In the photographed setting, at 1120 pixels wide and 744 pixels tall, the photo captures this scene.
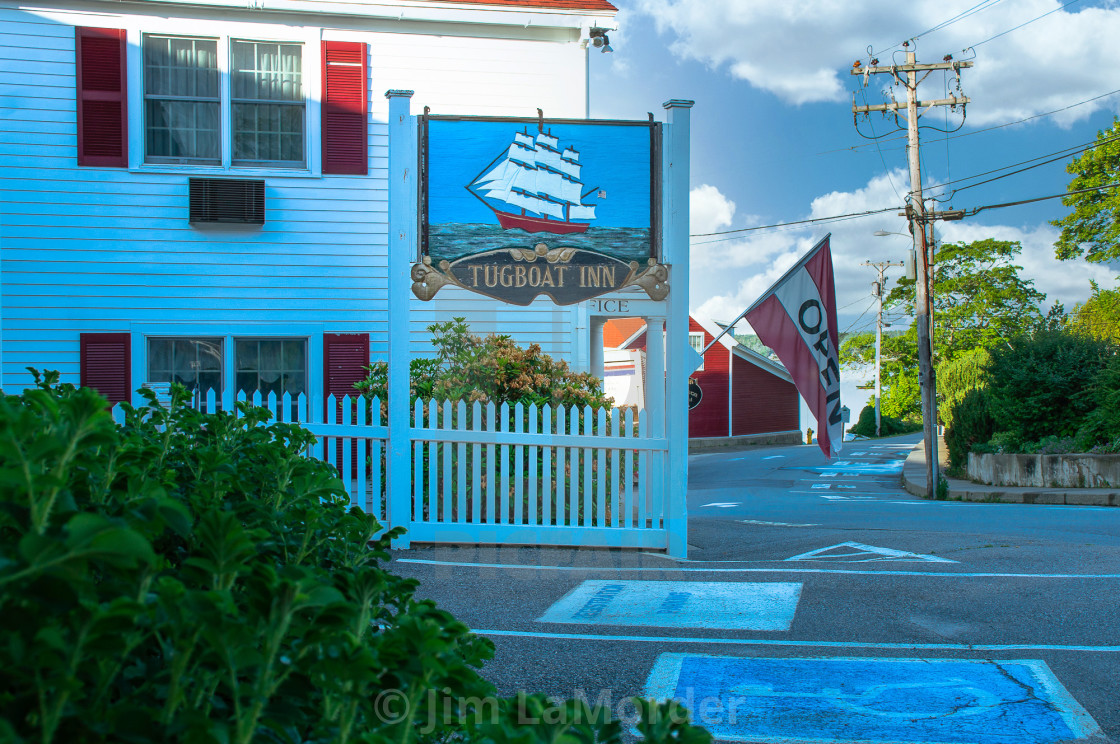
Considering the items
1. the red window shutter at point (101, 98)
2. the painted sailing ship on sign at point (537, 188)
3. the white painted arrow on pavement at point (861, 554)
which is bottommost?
the white painted arrow on pavement at point (861, 554)

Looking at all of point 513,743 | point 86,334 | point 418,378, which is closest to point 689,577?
point 418,378

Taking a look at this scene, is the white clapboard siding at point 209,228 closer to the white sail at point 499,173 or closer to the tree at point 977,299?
the white sail at point 499,173

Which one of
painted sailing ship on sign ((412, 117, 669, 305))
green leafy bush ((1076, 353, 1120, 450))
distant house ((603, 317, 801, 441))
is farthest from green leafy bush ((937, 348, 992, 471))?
distant house ((603, 317, 801, 441))

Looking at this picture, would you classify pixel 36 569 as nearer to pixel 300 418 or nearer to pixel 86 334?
pixel 300 418

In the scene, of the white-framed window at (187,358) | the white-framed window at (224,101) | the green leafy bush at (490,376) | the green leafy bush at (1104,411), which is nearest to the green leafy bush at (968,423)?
the green leafy bush at (1104,411)

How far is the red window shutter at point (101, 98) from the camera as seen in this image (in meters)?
10.4

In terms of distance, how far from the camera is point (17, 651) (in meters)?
0.80

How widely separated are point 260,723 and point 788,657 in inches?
141

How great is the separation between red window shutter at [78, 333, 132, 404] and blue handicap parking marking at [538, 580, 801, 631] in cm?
753

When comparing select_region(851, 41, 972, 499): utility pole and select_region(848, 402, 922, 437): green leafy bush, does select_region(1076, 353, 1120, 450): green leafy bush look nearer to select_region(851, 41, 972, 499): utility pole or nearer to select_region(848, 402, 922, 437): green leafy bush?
select_region(851, 41, 972, 499): utility pole

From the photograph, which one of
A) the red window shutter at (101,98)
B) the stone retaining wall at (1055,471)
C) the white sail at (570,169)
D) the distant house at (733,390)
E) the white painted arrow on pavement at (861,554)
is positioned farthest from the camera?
the distant house at (733,390)

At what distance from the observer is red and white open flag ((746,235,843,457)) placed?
8.05 meters

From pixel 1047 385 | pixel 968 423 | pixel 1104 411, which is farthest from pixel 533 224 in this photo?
pixel 968 423

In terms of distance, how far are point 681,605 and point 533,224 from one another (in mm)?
3477
